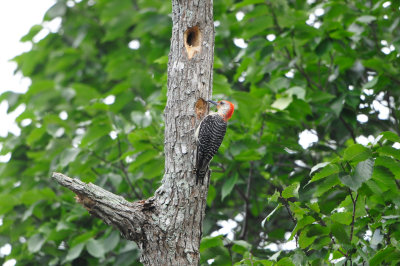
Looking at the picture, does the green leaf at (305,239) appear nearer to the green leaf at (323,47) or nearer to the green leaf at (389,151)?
the green leaf at (389,151)

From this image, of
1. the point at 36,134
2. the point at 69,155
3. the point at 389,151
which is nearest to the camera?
the point at 389,151

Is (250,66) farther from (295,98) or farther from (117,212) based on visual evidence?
(117,212)

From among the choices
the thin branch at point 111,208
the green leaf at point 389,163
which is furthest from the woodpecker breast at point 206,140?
the green leaf at point 389,163

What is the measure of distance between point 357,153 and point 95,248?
3361mm

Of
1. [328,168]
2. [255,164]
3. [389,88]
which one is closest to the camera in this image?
[328,168]

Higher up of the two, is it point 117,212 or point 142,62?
point 117,212

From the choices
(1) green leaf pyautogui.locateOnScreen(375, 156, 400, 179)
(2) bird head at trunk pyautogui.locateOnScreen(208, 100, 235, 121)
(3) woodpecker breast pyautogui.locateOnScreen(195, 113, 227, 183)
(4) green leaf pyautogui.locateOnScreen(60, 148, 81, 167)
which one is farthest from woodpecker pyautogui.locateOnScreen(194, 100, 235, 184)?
(4) green leaf pyautogui.locateOnScreen(60, 148, 81, 167)

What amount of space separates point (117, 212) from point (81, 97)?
465 centimetres

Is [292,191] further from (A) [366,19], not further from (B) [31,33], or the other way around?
(B) [31,33]

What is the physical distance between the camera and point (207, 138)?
4449mm

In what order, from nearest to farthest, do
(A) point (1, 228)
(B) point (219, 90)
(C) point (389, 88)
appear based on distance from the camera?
(B) point (219, 90) → (C) point (389, 88) → (A) point (1, 228)

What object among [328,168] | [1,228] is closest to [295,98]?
[328,168]

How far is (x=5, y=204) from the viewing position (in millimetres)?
6688

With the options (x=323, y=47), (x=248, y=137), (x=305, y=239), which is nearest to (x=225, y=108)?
(x=248, y=137)
